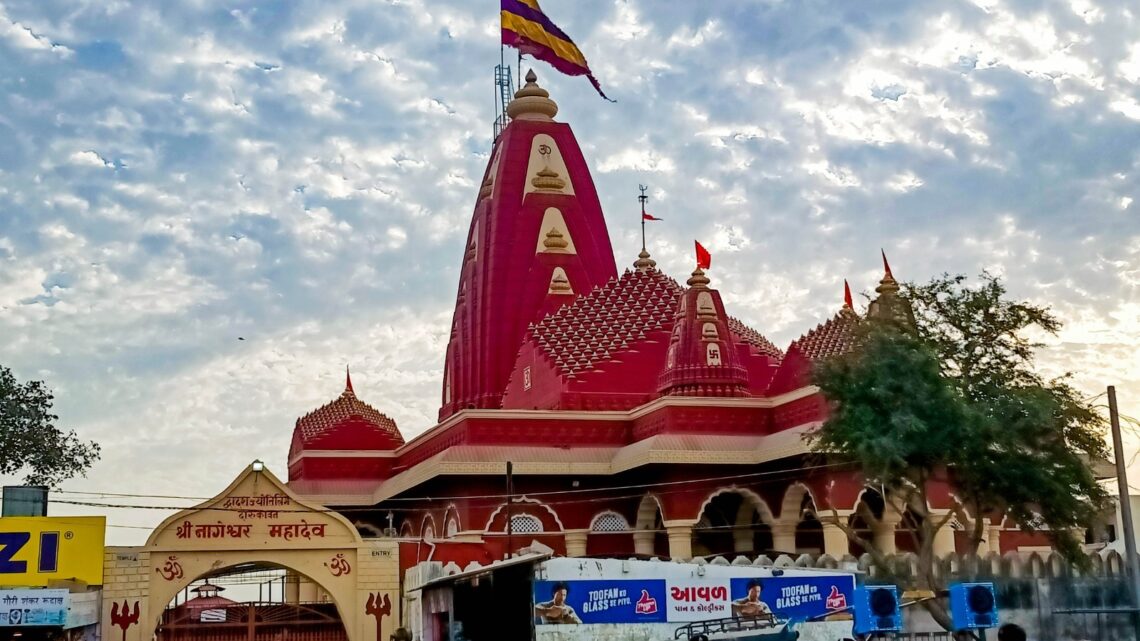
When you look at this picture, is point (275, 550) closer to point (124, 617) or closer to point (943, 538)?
point (124, 617)

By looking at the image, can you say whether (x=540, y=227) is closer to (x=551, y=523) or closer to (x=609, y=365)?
(x=609, y=365)

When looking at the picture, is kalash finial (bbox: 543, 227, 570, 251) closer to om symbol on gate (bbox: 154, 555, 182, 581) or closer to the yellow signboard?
om symbol on gate (bbox: 154, 555, 182, 581)

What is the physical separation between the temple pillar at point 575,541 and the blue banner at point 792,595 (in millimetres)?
14217

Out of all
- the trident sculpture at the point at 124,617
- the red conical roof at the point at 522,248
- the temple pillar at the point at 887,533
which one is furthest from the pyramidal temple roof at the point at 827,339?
the trident sculpture at the point at 124,617

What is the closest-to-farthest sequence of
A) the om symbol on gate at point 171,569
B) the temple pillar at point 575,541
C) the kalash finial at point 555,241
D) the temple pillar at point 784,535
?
the om symbol on gate at point 171,569
the temple pillar at point 784,535
the temple pillar at point 575,541
the kalash finial at point 555,241

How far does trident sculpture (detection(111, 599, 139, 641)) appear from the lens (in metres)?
23.0

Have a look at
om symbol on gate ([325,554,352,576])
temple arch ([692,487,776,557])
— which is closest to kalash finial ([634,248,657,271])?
temple arch ([692,487,776,557])

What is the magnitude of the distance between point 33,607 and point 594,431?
48.1ft

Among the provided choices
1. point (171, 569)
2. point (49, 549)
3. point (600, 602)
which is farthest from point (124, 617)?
point (600, 602)

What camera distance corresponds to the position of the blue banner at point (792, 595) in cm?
1672

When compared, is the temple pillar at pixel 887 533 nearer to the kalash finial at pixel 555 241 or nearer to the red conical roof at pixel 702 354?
the red conical roof at pixel 702 354

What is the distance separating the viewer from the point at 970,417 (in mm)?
20562

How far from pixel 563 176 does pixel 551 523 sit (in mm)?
12377

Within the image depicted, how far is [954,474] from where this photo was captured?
22.0m
